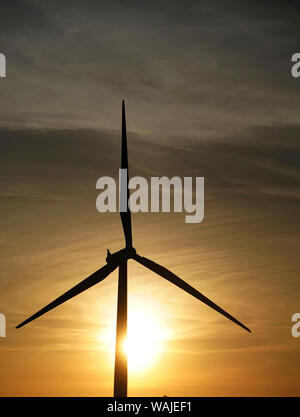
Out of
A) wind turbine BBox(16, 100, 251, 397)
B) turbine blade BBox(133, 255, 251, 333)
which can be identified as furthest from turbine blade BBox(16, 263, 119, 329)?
turbine blade BBox(133, 255, 251, 333)

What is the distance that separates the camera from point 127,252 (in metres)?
72.9

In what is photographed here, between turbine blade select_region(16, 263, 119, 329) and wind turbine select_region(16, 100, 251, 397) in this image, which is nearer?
wind turbine select_region(16, 100, 251, 397)

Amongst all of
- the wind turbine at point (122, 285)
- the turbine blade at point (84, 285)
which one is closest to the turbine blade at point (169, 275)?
the wind turbine at point (122, 285)

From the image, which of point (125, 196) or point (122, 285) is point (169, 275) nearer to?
point (122, 285)

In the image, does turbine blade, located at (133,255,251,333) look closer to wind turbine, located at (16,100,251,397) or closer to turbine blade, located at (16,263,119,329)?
wind turbine, located at (16,100,251,397)

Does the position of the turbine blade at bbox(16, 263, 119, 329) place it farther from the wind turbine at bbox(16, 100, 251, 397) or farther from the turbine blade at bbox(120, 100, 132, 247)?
the turbine blade at bbox(120, 100, 132, 247)

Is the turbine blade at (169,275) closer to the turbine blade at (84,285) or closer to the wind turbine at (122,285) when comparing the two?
the wind turbine at (122,285)

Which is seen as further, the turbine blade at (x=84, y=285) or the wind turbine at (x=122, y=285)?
the turbine blade at (x=84, y=285)

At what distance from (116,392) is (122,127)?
69.9 ft

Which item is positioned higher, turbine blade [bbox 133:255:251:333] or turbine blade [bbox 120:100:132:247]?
turbine blade [bbox 120:100:132:247]

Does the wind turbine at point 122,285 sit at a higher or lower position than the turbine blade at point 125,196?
lower
